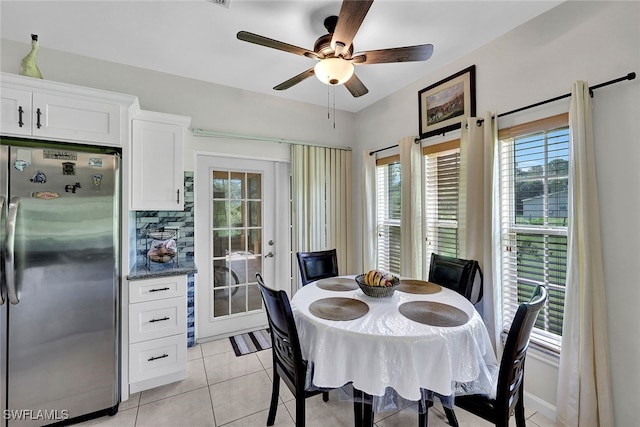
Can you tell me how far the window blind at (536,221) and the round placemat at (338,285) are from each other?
1.19 m

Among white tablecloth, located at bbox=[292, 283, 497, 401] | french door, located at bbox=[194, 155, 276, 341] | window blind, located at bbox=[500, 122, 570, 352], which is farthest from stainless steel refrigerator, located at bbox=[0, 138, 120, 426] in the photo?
window blind, located at bbox=[500, 122, 570, 352]

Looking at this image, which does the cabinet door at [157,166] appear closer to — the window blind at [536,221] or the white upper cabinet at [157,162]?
the white upper cabinet at [157,162]

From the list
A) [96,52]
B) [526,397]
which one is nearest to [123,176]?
[96,52]

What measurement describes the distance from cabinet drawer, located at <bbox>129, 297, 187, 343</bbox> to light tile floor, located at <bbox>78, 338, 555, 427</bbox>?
17.6 inches

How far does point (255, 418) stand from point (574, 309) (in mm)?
2165

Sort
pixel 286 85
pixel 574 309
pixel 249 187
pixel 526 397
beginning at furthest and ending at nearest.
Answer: pixel 249 187
pixel 286 85
pixel 526 397
pixel 574 309

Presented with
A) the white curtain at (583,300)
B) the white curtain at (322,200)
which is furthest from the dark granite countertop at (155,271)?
the white curtain at (583,300)

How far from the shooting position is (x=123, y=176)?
80.6 inches

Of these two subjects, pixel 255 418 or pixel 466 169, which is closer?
pixel 255 418

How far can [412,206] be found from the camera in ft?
9.23

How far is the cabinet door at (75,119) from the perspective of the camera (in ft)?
5.94

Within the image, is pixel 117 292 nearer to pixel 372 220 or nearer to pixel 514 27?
pixel 372 220

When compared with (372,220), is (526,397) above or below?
below

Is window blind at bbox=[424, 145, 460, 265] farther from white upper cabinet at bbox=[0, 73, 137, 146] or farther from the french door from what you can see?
white upper cabinet at bbox=[0, 73, 137, 146]
